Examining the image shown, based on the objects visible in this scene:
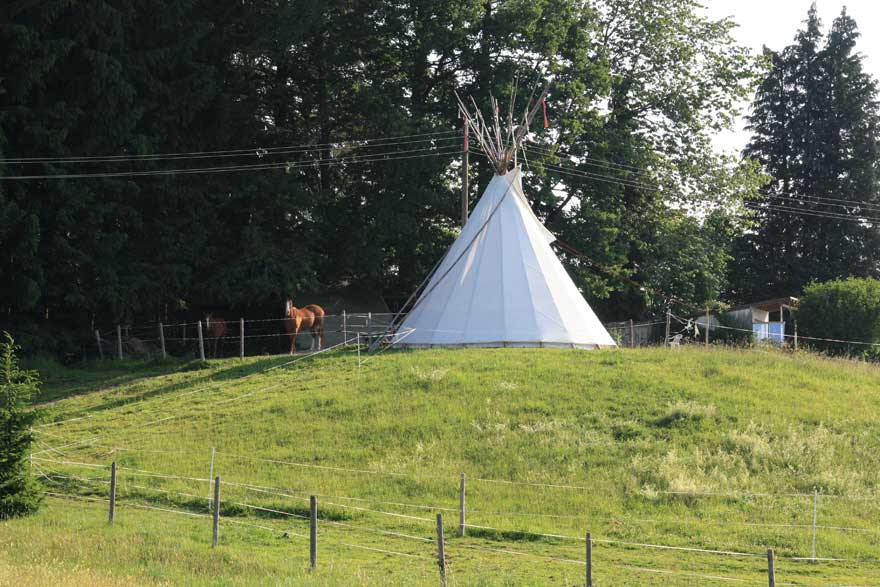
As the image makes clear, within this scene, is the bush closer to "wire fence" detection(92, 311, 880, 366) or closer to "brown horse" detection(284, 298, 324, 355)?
"wire fence" detection(92, 311, 880, 366)

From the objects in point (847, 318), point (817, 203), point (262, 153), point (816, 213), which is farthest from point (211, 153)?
point (817, 203)

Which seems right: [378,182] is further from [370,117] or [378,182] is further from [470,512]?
[470,512]

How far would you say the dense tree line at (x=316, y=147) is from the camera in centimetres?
2850

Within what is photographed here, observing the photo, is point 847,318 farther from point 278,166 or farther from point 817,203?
point 278,166

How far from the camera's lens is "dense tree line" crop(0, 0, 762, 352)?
2850 cm

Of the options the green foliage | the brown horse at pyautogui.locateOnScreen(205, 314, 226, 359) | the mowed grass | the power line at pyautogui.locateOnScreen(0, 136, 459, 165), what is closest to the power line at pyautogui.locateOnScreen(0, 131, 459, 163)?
the power line at pyautogui.locateOnScreen(0, 136, 459, 165)

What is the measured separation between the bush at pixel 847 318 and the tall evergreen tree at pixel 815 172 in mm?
15359

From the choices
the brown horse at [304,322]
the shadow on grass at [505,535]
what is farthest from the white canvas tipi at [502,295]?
the shadow on grass at [505,535]

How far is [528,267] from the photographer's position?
27406 millimetres

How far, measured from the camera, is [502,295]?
26734mm

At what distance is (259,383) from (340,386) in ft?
8.33

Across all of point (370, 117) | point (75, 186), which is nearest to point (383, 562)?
point (75, 186)

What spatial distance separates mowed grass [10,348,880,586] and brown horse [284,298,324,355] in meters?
4.71

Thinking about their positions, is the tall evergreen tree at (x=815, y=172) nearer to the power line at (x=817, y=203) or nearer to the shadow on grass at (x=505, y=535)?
the power line at (x=817, y=203)
